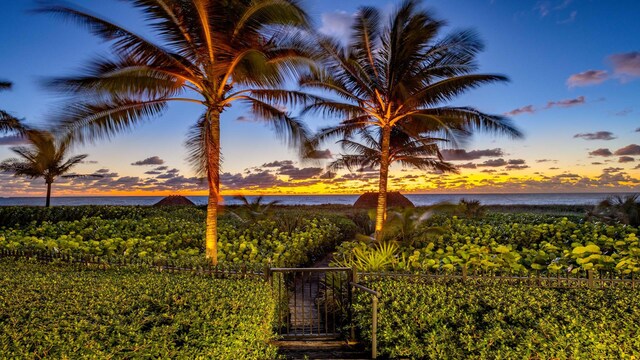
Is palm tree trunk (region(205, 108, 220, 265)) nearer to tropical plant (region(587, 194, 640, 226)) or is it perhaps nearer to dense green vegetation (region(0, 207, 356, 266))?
dense green vegetation (region(0, 207, 356, 266))

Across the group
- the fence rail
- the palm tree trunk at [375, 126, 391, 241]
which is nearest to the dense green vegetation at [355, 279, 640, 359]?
the fence rail

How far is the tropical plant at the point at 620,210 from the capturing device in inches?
589

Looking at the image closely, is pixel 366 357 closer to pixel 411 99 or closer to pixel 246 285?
pixel 246 285

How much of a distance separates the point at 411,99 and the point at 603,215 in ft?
32.2

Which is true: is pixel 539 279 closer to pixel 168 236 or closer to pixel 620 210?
pixel 168 236

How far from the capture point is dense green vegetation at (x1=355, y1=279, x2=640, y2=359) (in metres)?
4.93

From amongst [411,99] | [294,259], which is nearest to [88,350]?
[294,259]

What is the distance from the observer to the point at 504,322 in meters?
5.19

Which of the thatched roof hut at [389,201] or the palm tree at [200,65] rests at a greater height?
the palm tree at [200,65]

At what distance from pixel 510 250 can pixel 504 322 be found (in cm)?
690

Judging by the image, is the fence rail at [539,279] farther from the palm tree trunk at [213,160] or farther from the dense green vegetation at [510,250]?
the palm tree trunk at [213,160]

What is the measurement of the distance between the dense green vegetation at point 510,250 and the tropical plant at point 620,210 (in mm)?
1043

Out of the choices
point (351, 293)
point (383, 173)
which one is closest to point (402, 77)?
point (383, 173)

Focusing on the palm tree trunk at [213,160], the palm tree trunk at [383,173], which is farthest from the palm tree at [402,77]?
the palm tree trunk at [213,160]
